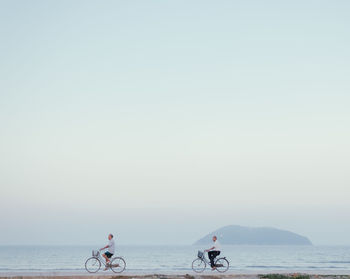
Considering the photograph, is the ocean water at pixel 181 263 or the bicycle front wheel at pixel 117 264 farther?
the ocean water at pixel 181 263

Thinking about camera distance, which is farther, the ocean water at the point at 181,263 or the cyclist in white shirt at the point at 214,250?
the ocean water at the point at 181,263

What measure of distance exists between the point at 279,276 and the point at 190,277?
4.47 m

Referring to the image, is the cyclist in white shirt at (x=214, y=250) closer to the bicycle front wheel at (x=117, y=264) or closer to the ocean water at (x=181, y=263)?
the ocean water at (x=181, y=263)

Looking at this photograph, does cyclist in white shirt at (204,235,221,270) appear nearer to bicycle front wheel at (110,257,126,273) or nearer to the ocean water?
the ocean water

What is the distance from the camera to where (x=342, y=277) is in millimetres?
25156

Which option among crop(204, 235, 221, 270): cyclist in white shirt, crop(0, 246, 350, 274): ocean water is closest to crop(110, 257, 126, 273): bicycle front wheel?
crop(0, 246, 350, 274): ocean water

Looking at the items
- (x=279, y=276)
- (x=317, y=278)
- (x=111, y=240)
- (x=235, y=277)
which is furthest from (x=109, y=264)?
(x=317, y=278)

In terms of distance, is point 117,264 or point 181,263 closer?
point 117,264

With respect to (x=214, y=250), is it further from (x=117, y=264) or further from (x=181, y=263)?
(x=181, y=263)

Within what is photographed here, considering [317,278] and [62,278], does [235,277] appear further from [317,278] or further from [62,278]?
[62,278]

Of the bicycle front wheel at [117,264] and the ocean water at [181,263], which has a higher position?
the ocean water at [181,263]

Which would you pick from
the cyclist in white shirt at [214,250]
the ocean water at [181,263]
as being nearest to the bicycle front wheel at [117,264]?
the ocean water at [181,263]

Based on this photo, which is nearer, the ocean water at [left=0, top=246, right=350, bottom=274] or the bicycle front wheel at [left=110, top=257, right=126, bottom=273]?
the bicycle front wheel at [left=110, top=257, right=126, bottom=273]

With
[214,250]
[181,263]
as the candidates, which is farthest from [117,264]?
[181,263]
